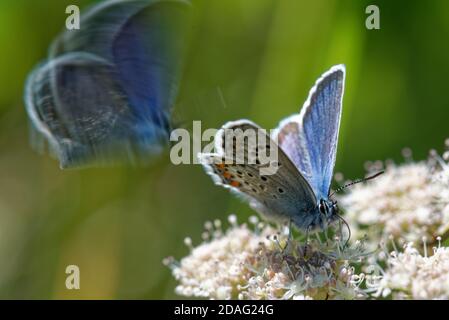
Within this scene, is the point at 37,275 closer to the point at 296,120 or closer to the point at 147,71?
the point at 147,71

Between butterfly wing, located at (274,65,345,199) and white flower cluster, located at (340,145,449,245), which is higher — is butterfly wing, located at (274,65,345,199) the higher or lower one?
the higher one

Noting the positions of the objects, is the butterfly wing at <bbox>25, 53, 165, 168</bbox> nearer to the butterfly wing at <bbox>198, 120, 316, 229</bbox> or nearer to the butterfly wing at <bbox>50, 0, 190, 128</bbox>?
the butterfly wing at <bbox>50, 0, 190, 128</bbox>

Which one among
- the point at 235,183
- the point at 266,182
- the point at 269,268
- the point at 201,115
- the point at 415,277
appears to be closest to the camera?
the point at 415,277

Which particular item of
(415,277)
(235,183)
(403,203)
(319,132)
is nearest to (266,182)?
(235,183)

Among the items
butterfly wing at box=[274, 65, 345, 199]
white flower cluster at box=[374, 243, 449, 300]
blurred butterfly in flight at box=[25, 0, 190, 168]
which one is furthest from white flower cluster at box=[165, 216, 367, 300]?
blurred butterfly in flight at box=[25, 0, 190, 168]

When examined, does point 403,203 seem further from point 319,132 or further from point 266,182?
point 266,182
